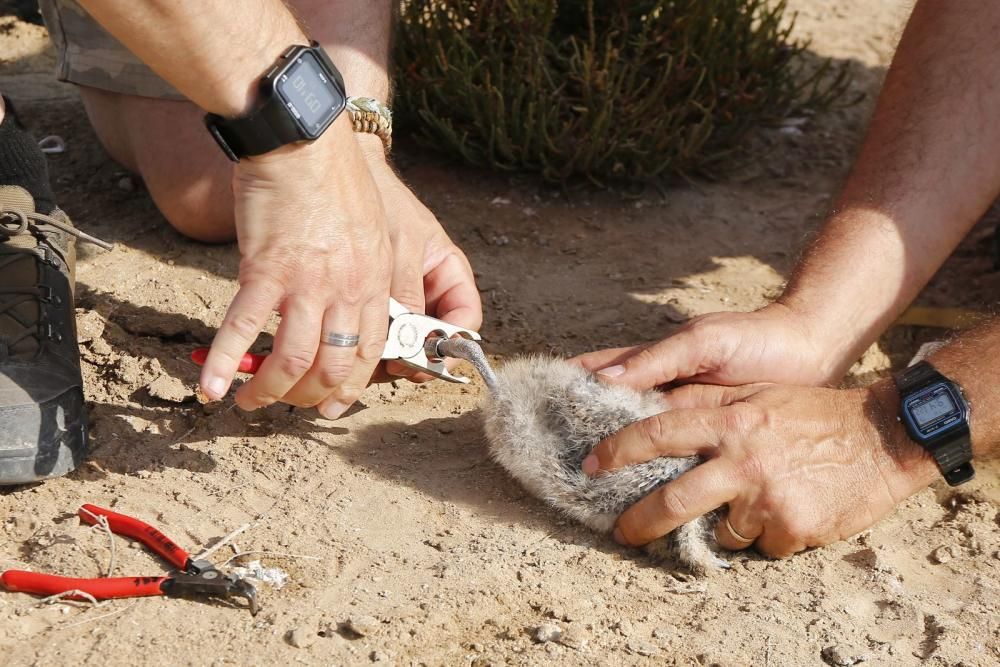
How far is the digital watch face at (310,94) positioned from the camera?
2240 mm

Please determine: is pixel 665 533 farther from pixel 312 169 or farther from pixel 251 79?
pixel 251 79

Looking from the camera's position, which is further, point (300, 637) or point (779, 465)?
point (779, 465)

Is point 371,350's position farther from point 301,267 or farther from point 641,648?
point 641,648

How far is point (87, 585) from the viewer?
2.23m

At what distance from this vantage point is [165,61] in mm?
2215

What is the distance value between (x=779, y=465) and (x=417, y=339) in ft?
3.19

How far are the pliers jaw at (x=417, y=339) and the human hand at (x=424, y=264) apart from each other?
118 mm

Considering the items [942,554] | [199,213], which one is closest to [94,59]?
[199,213]

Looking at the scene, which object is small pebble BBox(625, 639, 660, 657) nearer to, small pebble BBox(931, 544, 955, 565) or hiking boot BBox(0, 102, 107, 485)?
small pebble BBox(931, 544, 955, 565)

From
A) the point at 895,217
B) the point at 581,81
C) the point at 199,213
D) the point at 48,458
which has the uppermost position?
the point at 895,217

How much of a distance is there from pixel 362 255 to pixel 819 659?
1.36 meters

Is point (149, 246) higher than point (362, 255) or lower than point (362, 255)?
lower

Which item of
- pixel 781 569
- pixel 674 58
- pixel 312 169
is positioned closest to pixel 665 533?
pixel 781 569

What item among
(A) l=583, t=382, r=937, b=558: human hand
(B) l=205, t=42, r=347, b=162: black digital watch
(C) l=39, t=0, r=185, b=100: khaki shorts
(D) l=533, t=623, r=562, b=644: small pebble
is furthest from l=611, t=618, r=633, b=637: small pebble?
(C) l=39, t=0, r=185, b=100: khaki shorts
